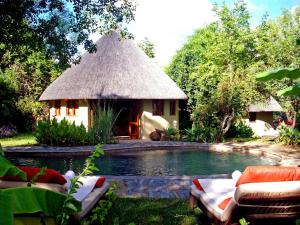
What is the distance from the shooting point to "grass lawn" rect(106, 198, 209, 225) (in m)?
4.94

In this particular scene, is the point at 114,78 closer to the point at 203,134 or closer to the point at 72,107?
the point at 72,107

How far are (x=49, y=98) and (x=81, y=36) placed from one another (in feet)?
26.0

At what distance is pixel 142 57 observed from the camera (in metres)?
21.4

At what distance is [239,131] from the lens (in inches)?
804

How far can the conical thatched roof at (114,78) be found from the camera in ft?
61.4

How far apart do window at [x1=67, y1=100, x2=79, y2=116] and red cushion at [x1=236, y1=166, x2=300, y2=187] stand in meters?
17.1

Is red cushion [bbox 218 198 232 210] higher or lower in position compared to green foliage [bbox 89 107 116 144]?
lower

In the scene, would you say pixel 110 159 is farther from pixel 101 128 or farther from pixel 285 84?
pixel 285 84

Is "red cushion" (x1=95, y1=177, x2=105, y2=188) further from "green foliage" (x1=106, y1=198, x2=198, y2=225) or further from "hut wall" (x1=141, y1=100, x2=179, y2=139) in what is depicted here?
"hut wall" (x1=141, y1=100, x2=179, y2=139)

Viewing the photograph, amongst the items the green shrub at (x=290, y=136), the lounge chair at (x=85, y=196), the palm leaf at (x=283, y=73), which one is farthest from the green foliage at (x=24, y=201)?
the green shrub at (x=290, y=136)

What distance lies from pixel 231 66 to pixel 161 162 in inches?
522

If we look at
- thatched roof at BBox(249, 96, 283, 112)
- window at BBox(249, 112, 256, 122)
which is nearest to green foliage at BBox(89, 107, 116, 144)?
thatched roof at BBox(249, 96, 283, 112)

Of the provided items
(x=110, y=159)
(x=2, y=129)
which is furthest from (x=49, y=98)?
(x=110, y=159)

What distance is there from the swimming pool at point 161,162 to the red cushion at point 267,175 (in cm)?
580
